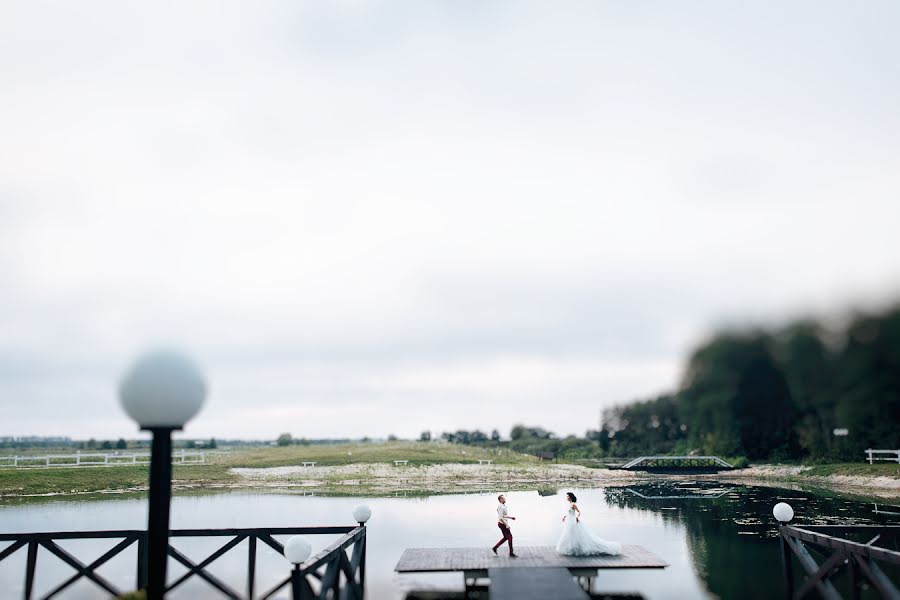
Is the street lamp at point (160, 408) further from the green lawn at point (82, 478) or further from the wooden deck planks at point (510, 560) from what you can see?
the green lawn at point (82, 478)

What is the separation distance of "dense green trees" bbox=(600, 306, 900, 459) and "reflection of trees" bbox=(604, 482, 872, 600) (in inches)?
398

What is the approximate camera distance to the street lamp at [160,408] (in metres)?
5.46

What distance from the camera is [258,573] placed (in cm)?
1792

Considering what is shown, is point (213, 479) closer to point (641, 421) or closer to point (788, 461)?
point (788, 461)

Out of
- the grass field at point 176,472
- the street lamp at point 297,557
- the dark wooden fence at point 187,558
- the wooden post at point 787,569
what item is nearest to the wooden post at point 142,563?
the dark wooden fence at point 187,558

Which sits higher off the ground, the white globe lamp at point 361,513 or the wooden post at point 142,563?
the white globe lamp at point 361,513

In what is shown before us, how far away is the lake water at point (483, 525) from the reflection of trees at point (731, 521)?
5cm

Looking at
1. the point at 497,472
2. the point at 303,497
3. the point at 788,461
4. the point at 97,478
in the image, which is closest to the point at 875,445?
the point at 788,461

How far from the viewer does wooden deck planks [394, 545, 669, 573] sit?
13734 millimetres

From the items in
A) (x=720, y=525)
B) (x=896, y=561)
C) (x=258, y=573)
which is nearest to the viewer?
(x=896, y=561)

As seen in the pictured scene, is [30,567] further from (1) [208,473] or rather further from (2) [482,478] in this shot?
(2) [482,478]

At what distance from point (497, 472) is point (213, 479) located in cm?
1945

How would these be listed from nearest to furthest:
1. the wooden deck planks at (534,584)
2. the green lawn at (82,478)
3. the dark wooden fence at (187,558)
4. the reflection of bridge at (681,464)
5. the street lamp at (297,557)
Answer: the street lamp at (297,557) < the wooden deck planks at (534,584) < the dark wooden fence at (187,558) < the green lawn at (82,478) < the reflection of bridge at (681,464)

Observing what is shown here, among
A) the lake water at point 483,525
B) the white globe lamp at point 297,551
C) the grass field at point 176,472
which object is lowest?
the lake water at point 483,525
